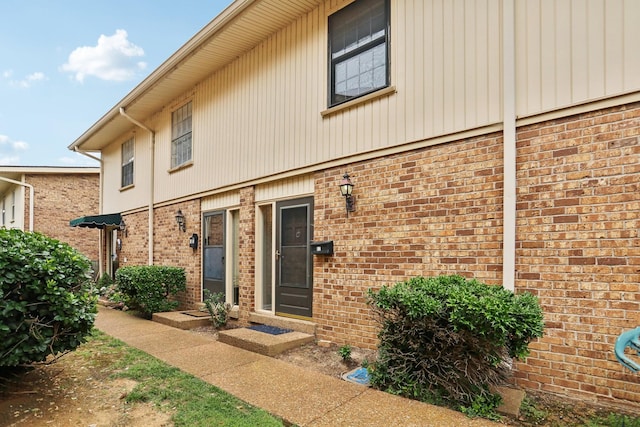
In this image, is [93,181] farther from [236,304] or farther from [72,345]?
[72,345]

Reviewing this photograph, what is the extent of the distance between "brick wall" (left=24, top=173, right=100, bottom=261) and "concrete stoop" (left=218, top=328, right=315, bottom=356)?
12.4 meters

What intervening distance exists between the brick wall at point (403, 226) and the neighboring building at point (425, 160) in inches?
0.8

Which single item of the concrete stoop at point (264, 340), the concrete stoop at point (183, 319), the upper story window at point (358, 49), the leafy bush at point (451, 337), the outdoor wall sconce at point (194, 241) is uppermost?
the upper story window at point (358, 49)

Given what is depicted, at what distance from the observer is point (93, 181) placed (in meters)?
15.6

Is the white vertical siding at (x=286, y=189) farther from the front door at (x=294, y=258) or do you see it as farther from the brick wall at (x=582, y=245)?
the brick wall at (x=582, y=245)

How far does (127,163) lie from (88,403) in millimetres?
9149

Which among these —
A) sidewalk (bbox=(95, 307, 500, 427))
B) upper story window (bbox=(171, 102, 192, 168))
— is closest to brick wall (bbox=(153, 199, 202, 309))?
upper story window (bbox=(171, 102, 192, 168))

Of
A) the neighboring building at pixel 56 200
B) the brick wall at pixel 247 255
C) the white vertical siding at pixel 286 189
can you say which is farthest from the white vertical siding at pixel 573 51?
the neighboring building at pixel 56 200

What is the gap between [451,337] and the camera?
3086mm

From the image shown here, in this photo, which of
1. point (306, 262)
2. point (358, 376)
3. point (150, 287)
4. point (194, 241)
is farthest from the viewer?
point (194, 241)

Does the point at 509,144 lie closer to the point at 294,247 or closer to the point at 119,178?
the point at 294,247

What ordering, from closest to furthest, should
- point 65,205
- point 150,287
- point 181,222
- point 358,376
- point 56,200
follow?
point 358,376, point 150,287, point 181,222, point 56,200, point 65,205

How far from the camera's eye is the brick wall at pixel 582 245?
3.03 m

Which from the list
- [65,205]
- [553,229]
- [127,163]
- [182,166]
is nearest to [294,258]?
[553,229]
